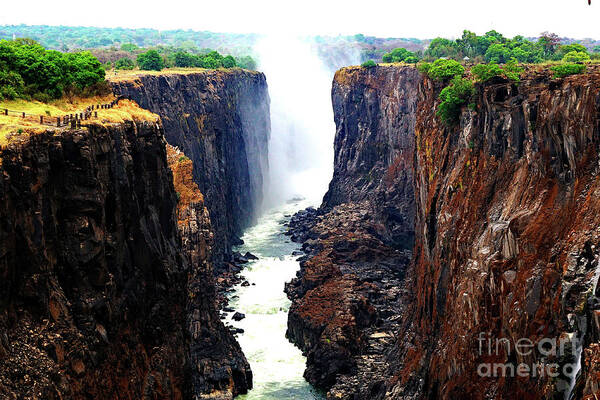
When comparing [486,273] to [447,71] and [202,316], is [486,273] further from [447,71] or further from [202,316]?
[202,316]

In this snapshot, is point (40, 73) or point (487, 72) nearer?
point (40, 73)

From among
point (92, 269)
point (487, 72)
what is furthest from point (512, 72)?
point (92, 269)

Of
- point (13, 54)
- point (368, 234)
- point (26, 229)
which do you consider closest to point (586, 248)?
point (26, 229)

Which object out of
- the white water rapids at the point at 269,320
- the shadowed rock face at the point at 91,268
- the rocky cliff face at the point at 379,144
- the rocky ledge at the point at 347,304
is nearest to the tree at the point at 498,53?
the rocky cliff face at the point at 379,144

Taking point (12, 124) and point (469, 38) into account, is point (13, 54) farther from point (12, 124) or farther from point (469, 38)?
point (469, 38)

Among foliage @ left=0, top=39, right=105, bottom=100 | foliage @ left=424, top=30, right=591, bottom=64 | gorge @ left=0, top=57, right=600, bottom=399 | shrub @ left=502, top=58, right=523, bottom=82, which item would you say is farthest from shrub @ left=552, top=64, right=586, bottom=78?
foliage @ left=424, top=30, right=591, bottom=64

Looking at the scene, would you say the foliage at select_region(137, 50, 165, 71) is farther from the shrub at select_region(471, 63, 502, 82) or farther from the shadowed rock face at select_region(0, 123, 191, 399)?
the shrub at select_region(471, 63, 502, 82)
